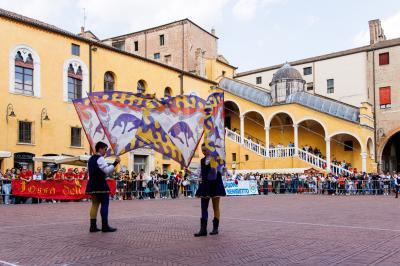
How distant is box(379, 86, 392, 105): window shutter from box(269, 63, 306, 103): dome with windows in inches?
305

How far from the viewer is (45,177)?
78.7 ft

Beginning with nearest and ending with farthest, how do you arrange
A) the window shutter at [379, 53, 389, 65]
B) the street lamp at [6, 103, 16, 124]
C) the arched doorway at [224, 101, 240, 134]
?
the street lamp at [6, 103, 16, 124] → the window shutter at [379, 53, 389, 65] → the arched doorway at [224, 101, 240, 134]

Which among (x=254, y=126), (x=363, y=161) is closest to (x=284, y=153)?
(x=363, y=161)

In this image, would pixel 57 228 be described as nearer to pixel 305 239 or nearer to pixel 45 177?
pixel 305 239

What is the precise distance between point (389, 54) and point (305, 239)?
137 feet

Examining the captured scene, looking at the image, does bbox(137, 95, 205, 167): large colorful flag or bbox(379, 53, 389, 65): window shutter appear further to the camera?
bbox(379, 53, 389, 65): window shutter

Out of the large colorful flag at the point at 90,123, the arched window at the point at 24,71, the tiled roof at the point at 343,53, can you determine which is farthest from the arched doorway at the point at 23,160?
the tiled roof at the point at 343,53

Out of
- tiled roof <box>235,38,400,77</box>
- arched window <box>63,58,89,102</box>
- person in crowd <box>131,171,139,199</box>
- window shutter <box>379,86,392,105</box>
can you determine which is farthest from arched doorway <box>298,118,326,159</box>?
person in crowd <box>131,171,139,199</box>

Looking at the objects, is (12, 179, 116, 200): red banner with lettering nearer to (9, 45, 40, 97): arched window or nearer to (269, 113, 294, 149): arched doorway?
(9, 45, 40, 97): arched window

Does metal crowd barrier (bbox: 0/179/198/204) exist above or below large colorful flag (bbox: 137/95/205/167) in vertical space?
below

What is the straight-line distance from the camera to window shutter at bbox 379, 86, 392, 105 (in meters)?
45.9

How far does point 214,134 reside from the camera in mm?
9453

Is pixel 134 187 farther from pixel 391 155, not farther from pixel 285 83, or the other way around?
pixel 391 155

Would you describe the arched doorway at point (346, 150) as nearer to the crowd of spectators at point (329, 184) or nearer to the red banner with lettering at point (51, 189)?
the crowd of spectators at point (329, 184)
